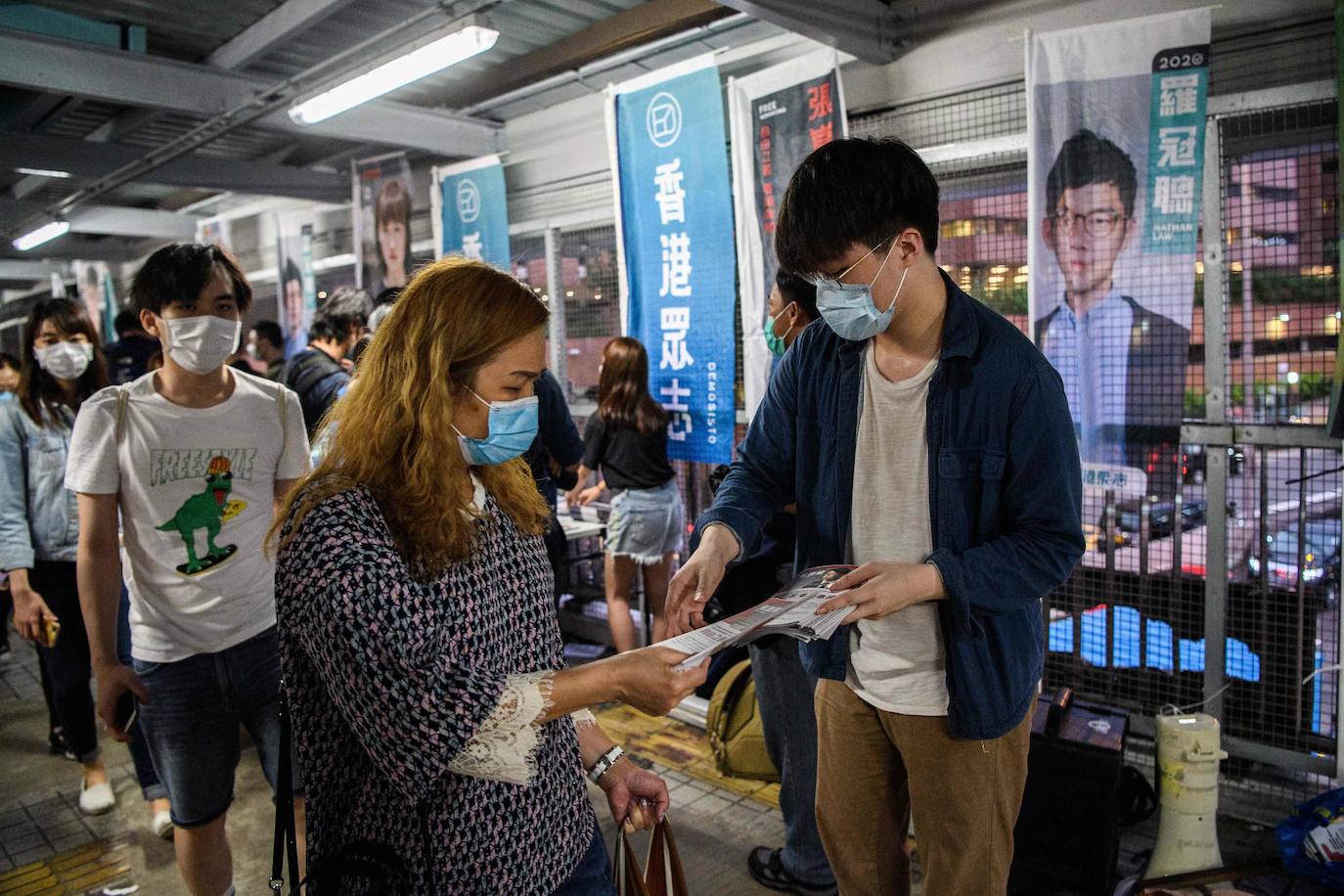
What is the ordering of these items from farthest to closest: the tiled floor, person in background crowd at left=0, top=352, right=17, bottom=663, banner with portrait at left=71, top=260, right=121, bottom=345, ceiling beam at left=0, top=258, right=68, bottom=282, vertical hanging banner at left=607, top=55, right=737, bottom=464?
ceiling beam at left=0, top=258, right=68, bottom=282, banner with portrait at left=71, top=260, right=121, bottom=345, person in background crowd at left=0, top=352, right=17, bottom=663, vertical hanging banner at left=607, top=55, right=737, bottom=464, the tiled floor

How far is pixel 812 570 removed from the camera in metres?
1.62

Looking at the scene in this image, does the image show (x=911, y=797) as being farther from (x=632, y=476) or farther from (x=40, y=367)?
(x=40, y=367)

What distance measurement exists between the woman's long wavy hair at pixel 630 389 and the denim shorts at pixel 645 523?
347 millimetres

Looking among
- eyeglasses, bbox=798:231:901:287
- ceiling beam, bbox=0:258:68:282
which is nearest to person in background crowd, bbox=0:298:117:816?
eyeglasses, bbox=798:231:901:287

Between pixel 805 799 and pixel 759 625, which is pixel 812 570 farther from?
pixel 805 799

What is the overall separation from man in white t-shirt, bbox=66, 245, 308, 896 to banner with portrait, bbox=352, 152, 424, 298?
415cm

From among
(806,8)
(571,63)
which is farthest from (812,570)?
(571,63)

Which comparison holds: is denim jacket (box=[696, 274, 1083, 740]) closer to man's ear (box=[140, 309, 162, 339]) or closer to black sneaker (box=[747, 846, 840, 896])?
black sneaker (box=[747, 846, 840, 896])

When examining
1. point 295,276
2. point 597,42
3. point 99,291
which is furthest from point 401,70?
point 99,291

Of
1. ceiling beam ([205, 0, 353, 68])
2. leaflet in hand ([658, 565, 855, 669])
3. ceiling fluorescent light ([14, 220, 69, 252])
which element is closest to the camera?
leaflet in hand ([658, 565, 855, 669])

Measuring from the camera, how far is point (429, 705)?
107cm

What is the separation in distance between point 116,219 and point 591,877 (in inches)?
387

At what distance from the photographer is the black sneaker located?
111 inches

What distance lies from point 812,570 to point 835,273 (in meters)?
0.54
